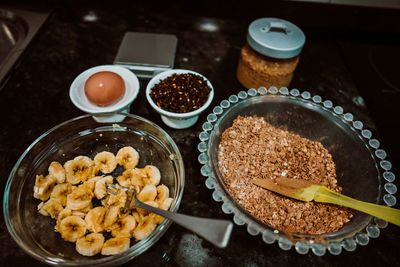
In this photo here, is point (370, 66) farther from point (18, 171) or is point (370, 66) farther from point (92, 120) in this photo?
point (18, 171)

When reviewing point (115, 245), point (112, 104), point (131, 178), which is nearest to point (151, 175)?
point (131, 178)

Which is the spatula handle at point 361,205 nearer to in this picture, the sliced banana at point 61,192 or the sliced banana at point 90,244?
the sliced banana at point 90,244

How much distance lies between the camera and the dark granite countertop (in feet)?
3.35

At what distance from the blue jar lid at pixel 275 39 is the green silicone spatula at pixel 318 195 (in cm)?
61

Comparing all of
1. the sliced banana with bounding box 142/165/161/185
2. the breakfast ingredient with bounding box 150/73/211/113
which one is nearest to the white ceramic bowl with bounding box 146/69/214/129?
the breakfast ingredient with bounding box 150/73/211/113

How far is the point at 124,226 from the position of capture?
3.29ft

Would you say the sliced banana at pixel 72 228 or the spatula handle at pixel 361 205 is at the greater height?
the spatula handle at pixel 361 205

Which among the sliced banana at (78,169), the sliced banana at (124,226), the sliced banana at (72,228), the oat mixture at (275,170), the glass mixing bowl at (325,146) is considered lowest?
the sliced banana at (72,228)

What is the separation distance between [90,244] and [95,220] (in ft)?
0.29

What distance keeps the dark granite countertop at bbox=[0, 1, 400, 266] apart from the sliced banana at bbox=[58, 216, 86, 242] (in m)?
0.15

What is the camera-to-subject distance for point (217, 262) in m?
1.00

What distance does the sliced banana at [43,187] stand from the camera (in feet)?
3.47

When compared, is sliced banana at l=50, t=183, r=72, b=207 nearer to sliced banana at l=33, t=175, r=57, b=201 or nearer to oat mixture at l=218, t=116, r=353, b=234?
sliced banana at l=33, t=175, r=57, b=201

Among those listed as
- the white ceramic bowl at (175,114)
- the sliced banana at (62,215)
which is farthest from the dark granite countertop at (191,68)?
the sliced banana at (62,215)
